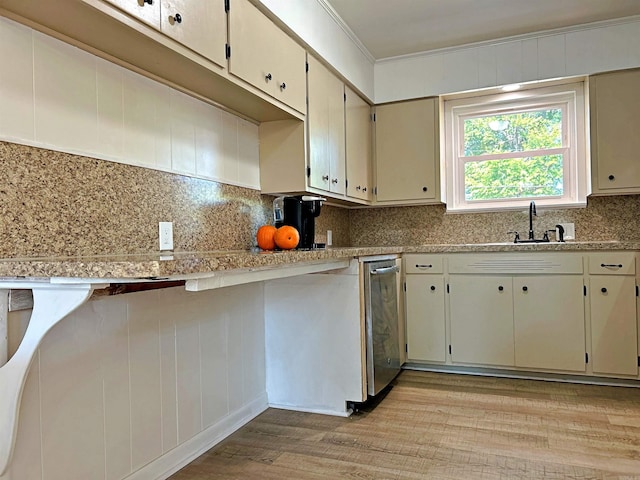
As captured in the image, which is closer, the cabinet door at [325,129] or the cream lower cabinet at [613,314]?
the cabinet door at [325,129]

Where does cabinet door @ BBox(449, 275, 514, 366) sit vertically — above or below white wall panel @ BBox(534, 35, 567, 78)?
below

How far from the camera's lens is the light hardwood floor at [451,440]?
1.96 m

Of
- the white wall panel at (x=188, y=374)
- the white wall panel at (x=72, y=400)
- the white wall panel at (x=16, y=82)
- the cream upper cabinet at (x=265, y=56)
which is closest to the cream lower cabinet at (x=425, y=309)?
the cream upper cabinet at (x=265, y=56)

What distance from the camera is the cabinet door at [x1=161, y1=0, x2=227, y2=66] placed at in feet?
5.45

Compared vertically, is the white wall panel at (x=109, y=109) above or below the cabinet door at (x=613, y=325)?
above

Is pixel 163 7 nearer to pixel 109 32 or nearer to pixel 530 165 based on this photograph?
pixel 109 32

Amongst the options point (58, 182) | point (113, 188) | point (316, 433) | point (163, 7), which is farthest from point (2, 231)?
point (316, 433)

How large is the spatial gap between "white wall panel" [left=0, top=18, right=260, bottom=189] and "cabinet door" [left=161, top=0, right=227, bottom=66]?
280 millimetres

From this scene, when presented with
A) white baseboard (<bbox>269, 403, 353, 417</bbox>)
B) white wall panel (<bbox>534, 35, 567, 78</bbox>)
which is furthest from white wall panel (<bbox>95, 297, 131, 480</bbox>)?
white wall panel (<bbox>534, 35, 567, 78</bbox>)

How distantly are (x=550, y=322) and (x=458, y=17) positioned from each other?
6.88 feet

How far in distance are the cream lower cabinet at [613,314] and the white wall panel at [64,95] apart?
2941mm

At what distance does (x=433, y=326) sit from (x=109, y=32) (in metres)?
2.73

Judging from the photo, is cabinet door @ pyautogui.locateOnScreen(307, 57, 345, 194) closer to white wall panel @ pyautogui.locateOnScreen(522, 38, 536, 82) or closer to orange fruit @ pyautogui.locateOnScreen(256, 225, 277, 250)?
orange fruit @ pyautogui.locateOnScreen(256, 225, 277, 250)

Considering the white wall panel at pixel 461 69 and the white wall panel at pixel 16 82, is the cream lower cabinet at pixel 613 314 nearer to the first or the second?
the white wall panel at pixel 461 69
